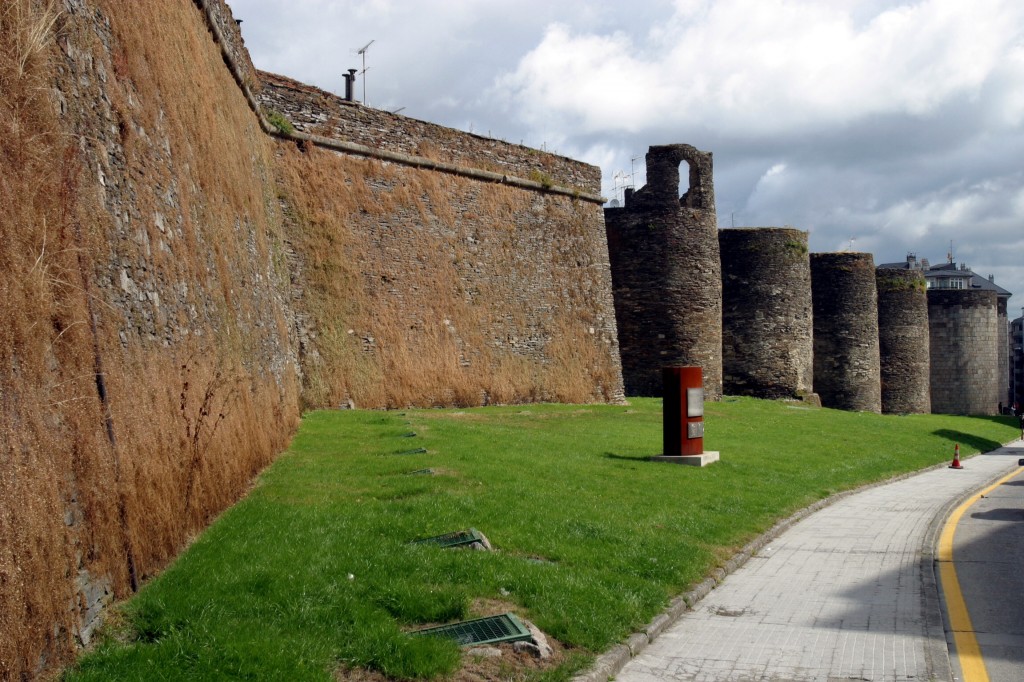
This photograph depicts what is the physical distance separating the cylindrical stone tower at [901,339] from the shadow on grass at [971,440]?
1165 centimetres

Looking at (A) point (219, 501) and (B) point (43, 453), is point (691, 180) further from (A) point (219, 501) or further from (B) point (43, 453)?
(B) point (43, 453)

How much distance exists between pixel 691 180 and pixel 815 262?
1126cm

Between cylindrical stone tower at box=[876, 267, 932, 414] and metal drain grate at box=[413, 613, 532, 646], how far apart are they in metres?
43.9

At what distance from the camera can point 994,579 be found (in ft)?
30.6

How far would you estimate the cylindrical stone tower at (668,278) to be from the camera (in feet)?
114

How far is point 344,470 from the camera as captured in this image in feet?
38.4

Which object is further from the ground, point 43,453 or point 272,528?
point 43,453

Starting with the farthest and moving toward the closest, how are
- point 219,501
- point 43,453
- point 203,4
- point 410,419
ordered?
point 410,419 < point 203,4 < point 219,501 < point 43,453

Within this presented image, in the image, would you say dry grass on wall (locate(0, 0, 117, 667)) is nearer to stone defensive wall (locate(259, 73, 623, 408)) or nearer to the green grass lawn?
the green grass lawn

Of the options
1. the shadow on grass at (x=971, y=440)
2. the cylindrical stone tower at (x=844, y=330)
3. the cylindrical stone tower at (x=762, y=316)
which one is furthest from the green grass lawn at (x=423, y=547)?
the cylindrical stone tower at (x=844, y=330)

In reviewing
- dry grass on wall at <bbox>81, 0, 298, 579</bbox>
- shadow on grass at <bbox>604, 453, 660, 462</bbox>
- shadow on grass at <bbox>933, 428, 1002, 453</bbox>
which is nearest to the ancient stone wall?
dry grass on wall at <bbox>81, 0, 298, 579</bbox>

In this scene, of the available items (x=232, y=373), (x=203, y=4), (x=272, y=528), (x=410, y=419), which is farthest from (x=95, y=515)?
(x=410, y=419)

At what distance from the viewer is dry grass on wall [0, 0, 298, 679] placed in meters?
4.92

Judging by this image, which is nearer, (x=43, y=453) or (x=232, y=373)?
(x=43, y=453)
